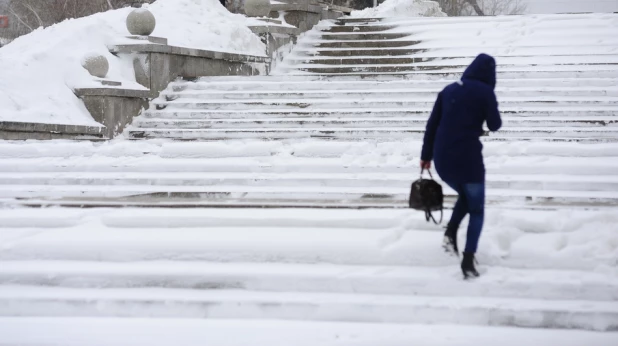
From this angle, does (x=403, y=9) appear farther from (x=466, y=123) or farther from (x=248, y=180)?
(x=466, y=123)

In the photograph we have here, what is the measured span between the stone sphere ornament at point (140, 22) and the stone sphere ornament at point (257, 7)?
10.7 ft

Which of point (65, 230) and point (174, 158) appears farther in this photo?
point (174, 158)

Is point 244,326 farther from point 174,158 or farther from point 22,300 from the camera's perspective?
point 174,158

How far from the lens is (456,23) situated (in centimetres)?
1515

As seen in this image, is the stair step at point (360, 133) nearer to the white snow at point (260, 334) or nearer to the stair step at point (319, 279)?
the stair step at point (319, 279)

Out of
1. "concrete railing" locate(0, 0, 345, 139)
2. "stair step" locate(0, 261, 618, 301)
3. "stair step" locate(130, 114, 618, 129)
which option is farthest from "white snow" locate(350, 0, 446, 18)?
"stair step" locate(0, 261, 618, 301)

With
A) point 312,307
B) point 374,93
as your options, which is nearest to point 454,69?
point 374,93

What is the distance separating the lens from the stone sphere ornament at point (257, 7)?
1495 centimetres

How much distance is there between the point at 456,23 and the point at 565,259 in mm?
10439

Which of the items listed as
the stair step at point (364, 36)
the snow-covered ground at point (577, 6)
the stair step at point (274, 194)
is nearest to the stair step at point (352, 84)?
the stair step at point (364, 36)

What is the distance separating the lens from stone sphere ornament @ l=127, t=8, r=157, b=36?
1196cm

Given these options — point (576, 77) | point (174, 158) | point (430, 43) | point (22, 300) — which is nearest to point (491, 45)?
point (430, 43)

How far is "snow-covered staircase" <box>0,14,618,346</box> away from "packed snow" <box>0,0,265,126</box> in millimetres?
1057

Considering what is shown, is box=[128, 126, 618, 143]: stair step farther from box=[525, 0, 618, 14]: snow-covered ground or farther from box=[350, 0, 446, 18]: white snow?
box=[525, 0, 618, 14]: snow-covered ground
